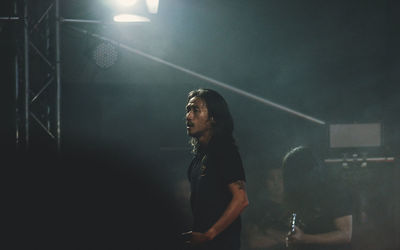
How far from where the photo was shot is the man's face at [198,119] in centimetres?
246

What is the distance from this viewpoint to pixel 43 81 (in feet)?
13.0

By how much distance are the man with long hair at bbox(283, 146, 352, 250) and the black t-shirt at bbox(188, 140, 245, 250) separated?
Result: 1.09 feet

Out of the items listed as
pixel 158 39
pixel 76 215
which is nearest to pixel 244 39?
pixel 158 39

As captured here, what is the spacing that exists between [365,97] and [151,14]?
307cm

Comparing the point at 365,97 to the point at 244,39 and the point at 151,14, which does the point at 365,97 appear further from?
the point at 151,14

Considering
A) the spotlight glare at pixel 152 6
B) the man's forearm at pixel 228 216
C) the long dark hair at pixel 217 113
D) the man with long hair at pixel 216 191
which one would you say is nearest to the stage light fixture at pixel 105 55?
the spotlight glare at pixel 152 6

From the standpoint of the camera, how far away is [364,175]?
5.48m

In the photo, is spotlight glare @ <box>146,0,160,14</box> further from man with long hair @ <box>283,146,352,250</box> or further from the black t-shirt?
man with long hair @ <box>283,146,352,250</box>

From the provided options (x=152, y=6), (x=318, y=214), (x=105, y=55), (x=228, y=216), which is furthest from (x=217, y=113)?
(x=105, y=55)

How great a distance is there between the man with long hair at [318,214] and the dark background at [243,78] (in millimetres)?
2758

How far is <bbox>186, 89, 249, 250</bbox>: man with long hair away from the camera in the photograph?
6.93 feet

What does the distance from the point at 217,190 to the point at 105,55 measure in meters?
3.24

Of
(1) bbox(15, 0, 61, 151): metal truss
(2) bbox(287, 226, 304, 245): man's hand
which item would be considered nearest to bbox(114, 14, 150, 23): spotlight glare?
(1) bbox(15, 0, 61, 151): metal truss

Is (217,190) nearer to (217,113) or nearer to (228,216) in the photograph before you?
(228,216)
